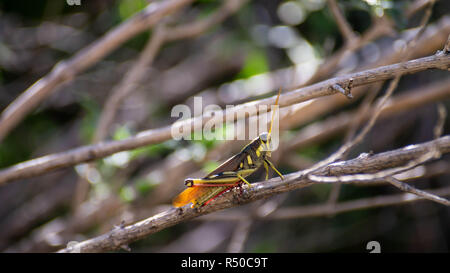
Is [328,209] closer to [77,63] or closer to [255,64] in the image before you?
[255,64]

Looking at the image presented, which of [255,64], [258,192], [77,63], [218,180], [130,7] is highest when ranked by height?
[130,7]

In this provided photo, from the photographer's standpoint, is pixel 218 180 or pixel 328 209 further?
pixel 328 209

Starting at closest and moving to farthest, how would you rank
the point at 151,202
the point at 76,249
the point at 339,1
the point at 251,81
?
1. the point at 76,249
2. the point at 339,1
3. the point at 151,202
4. the point at 251,81

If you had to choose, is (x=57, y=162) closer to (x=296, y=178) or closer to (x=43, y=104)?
(x=296, y=178)

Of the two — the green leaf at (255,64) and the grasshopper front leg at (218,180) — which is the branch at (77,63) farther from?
the grasshopper front leg at (218,180)

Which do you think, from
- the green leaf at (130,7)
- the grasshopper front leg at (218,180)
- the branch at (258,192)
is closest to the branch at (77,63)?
the green leaf at (130,7)

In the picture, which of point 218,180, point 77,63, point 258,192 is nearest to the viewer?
point 258,192

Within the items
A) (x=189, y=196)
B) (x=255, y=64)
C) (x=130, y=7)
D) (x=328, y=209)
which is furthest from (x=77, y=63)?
(x=328, y=209)
